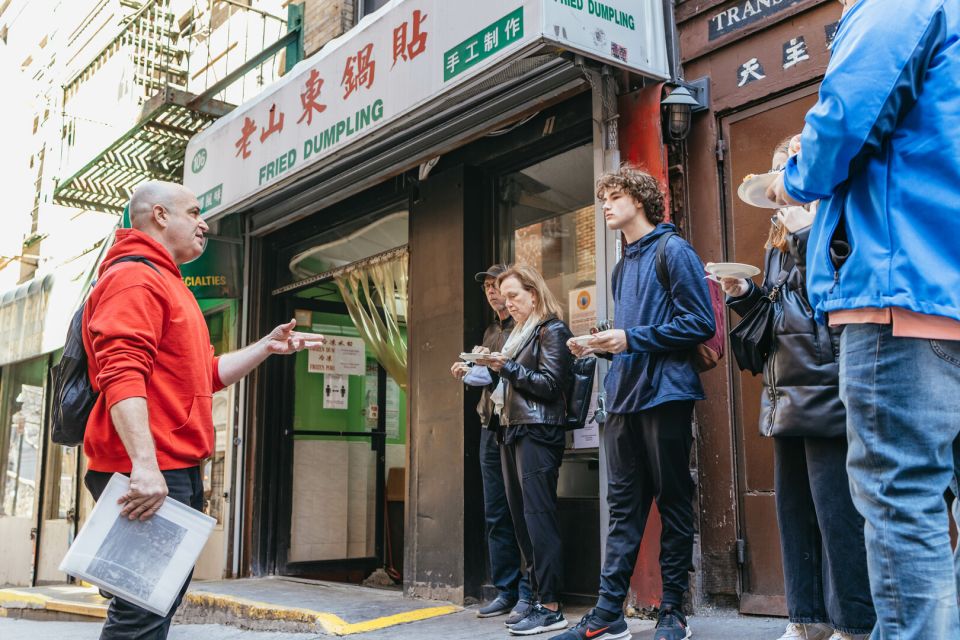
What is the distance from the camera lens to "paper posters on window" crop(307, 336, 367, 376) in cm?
916

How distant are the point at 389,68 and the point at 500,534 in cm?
311

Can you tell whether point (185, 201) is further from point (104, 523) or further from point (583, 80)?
point (583, 80)

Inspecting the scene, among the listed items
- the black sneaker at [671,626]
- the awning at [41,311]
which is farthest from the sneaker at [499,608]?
the awning at [41,311]

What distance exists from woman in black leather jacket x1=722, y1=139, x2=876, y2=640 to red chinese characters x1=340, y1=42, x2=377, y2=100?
3.35 meters

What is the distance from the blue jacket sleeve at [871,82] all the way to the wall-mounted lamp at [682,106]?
3088mm

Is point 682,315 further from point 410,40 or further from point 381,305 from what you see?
point 381,305

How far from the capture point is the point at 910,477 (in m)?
2.05

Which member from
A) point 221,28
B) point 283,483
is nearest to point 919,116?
point 283,483

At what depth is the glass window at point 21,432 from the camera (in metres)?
12.7

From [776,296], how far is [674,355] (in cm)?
65

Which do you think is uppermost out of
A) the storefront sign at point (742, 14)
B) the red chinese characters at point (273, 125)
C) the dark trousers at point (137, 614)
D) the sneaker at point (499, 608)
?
the red chinese characters at point (273, 125)

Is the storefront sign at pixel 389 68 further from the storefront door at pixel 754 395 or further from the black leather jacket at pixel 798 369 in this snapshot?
the black leather jacket at pixel 798 369

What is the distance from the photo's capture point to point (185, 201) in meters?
3.40

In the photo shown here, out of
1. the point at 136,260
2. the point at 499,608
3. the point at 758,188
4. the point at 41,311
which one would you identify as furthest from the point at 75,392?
the point at 41,311
